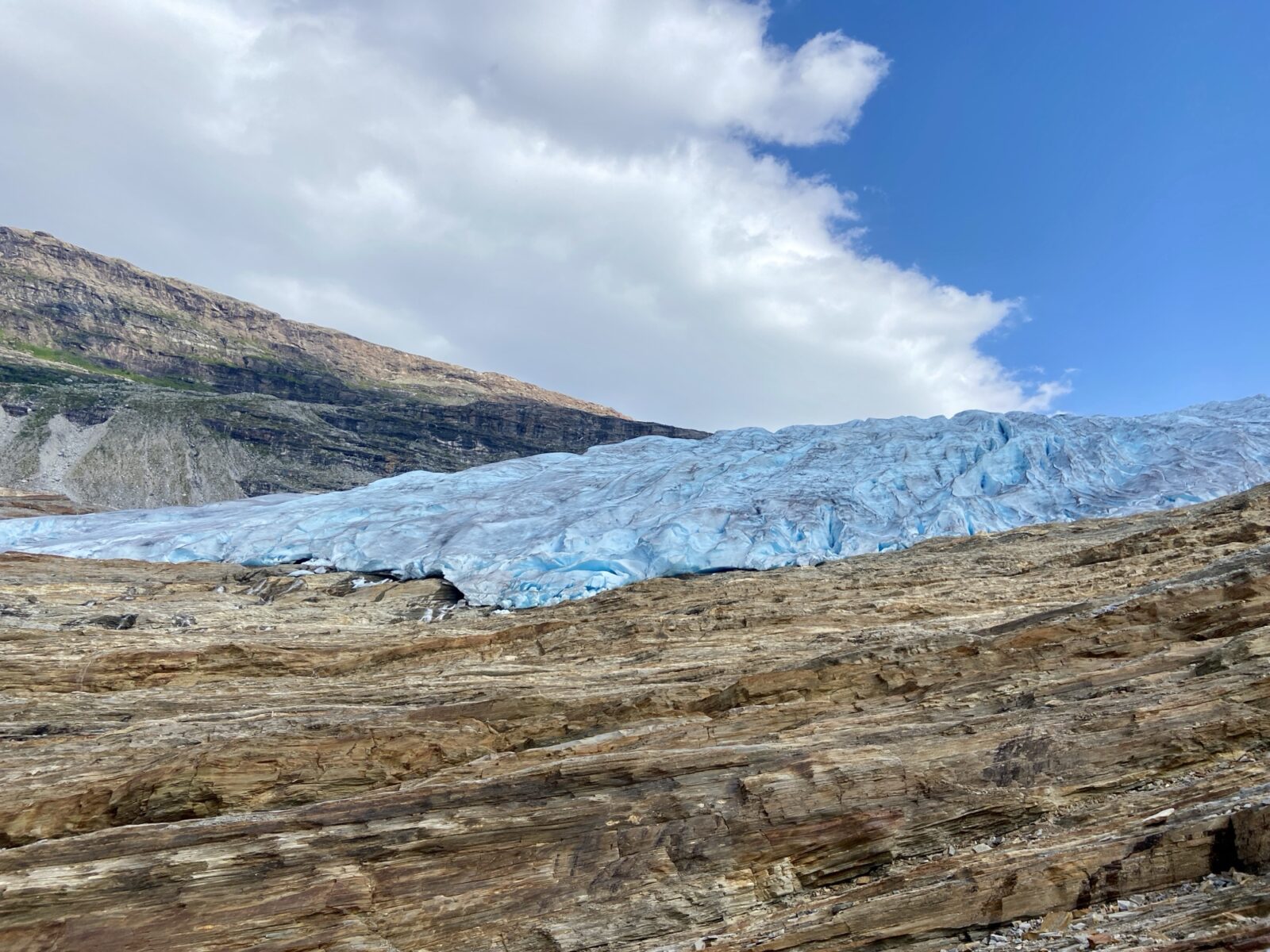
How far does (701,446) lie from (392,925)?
129 feet

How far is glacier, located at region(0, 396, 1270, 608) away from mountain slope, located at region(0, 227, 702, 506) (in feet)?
166

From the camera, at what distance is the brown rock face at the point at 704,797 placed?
24.8ft

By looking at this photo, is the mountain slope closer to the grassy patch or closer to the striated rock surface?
the grassy patch

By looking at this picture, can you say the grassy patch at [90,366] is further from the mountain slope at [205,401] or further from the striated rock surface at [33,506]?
the striated rock surface at [33,506]

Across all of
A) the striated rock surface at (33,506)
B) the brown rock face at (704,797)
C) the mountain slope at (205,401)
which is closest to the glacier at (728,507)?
the striated rock surface at (33,506)

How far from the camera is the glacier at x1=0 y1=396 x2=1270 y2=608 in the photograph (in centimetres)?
3020

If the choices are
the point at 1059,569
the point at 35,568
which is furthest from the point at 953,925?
the point at 35,568

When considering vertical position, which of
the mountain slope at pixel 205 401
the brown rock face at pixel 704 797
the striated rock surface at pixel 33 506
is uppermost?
the mountain slope at pixel 205 401

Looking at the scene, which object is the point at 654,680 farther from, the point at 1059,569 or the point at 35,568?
the point at 35,568

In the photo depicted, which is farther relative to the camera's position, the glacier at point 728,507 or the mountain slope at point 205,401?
the mountain slope at point 205,401

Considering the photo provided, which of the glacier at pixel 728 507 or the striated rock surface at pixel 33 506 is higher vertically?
the striated rock surface at pixel 33 506

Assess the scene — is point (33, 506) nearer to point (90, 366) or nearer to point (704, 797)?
point (704, 797)

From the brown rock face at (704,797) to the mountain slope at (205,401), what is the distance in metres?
81.7

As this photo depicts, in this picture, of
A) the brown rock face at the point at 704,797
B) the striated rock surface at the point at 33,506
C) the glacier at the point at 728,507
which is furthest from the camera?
the striated rock surface at the point at 33,506
